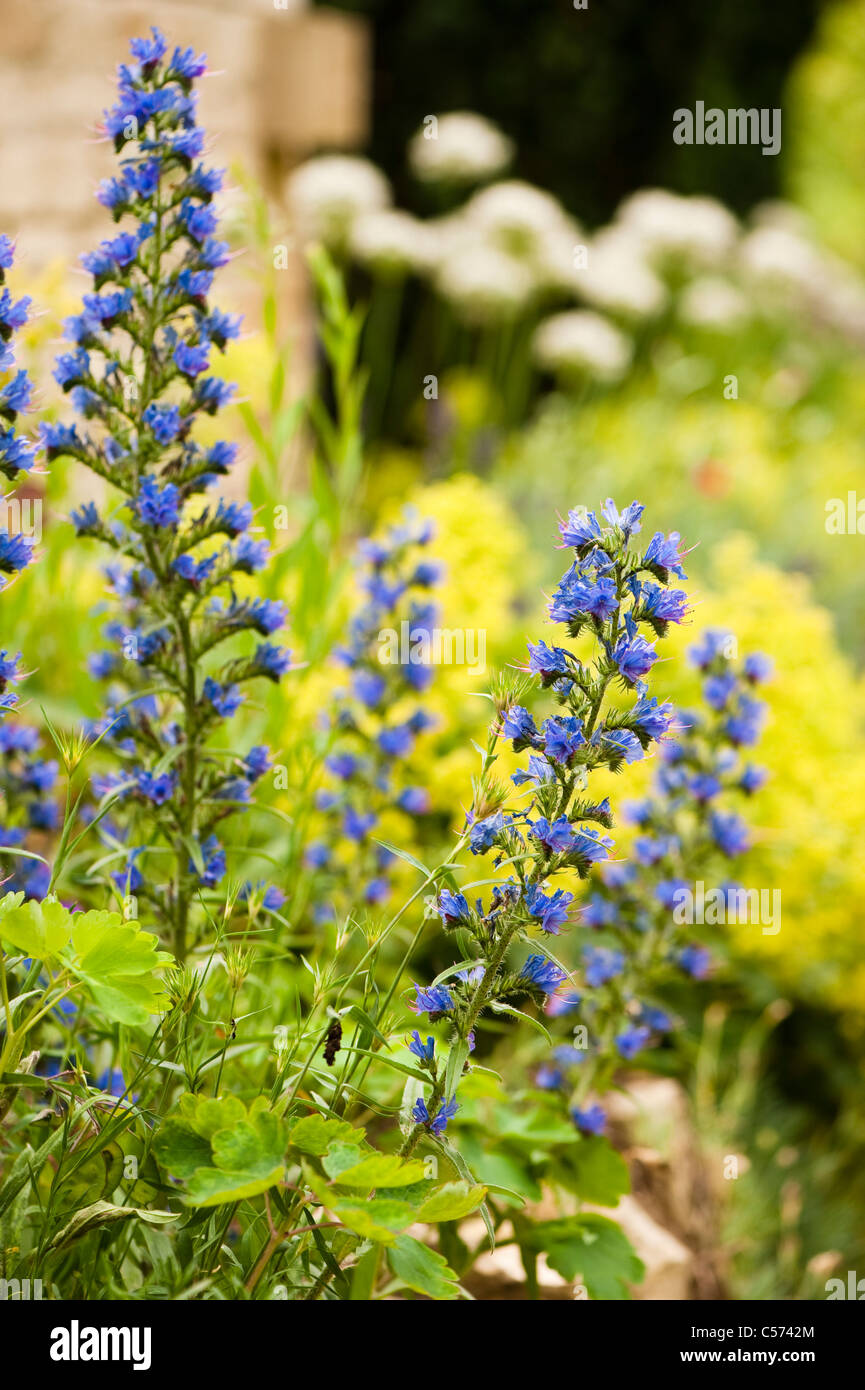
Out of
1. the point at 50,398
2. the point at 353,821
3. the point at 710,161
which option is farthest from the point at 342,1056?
the point at 710,161

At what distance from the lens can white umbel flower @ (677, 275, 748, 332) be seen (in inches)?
Result: 250

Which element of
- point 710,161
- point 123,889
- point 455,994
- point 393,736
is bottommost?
point 455,994

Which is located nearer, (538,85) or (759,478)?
(759,478)

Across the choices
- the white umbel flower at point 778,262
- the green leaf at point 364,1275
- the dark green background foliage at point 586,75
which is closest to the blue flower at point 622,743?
the green leaf at point 364,1275

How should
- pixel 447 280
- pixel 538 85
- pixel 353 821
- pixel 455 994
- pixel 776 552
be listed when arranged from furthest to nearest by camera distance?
1. pixel 538 85
2. pixel 447 280
3. pixel 776 552
4. pixel 353 821
5. pixel 455 994

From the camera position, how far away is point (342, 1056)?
5.79 ft

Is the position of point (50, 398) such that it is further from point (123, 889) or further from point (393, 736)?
point (123, 889)

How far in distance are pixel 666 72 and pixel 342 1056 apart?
8.73 metres

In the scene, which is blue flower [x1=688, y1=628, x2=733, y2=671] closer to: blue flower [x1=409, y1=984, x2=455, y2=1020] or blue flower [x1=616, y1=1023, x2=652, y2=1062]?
blue flower [x1=616, y1=1023, x2=652, y2=1062]

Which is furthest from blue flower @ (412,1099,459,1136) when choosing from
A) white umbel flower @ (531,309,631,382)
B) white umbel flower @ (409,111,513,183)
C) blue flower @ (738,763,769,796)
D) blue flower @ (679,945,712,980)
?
white umbel flower @ (409,111,513,183)

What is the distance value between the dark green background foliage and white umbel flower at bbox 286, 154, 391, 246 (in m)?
3.22

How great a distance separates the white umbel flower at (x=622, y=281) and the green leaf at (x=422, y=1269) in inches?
206

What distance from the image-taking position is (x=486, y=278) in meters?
5.57

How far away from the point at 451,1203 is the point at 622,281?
18.0ft
